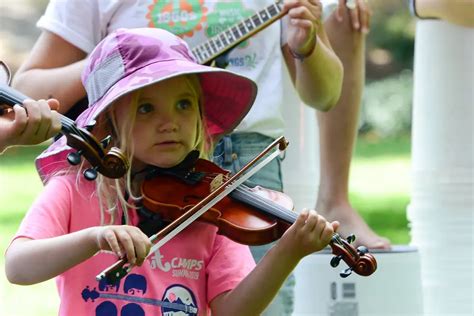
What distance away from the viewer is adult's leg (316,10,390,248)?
362cm

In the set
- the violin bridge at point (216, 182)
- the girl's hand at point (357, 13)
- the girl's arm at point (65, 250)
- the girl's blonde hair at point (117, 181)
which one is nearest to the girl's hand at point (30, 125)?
the girl's arm at point (65, 250)

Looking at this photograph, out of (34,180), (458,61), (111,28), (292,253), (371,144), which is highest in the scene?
(371,144)

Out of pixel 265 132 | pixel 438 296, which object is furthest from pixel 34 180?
pixel 265 132

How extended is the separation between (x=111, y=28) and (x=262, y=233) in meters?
0.96

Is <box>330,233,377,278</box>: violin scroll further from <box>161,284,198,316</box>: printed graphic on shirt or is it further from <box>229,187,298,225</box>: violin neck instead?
<box>161,284,198,316</box>: printed graphic on shirt

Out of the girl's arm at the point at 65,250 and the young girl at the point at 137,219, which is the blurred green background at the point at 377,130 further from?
the girl's arm at the point at 65,250

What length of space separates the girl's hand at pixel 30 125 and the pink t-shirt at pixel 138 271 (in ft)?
0.91

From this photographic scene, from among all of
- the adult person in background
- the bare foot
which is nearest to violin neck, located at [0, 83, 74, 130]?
the bare foot

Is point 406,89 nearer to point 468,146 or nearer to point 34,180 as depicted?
point 34,180

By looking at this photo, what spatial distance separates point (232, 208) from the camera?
240cm

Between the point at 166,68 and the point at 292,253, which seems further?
the point at 166,68

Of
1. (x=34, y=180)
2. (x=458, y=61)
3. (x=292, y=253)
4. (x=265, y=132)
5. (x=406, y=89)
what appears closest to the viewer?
(x=292, y=253)

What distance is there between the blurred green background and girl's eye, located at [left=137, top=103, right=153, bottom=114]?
5.41 m

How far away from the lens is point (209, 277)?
243 cm
